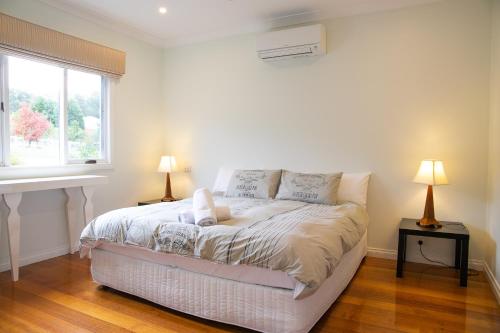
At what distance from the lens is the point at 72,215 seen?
3594 mm

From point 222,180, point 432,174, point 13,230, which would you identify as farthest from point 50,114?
point 432,174

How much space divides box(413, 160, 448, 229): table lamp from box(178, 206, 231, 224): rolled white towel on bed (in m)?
1.82

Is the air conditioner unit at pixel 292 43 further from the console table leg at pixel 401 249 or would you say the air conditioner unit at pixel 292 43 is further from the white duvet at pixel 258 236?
the console table leg at pixel 401 249

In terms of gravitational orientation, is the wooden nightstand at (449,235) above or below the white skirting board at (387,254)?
above

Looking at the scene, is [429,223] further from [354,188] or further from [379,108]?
[379,108]

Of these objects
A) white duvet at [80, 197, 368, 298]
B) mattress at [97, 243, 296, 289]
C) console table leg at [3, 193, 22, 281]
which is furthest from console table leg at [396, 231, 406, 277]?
console table leg at [3, 193, 22, 281]

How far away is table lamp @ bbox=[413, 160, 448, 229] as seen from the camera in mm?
3010

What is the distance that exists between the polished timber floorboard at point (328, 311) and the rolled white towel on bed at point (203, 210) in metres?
0.65

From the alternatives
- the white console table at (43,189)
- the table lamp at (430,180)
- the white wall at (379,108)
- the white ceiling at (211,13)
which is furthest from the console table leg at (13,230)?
the table lamp at (430,180)

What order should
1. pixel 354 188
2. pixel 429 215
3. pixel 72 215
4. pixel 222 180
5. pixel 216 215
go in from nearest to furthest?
pixel 216 215
pixel 429 215
pixel 354 188
pixel 72 215
pixel 222 180

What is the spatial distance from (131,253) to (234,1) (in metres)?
2.61

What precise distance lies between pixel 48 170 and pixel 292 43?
2.89 m

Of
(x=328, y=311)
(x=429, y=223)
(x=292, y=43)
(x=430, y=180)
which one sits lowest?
(x=328, y=311)

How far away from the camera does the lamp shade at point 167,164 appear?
4469 millimetres
